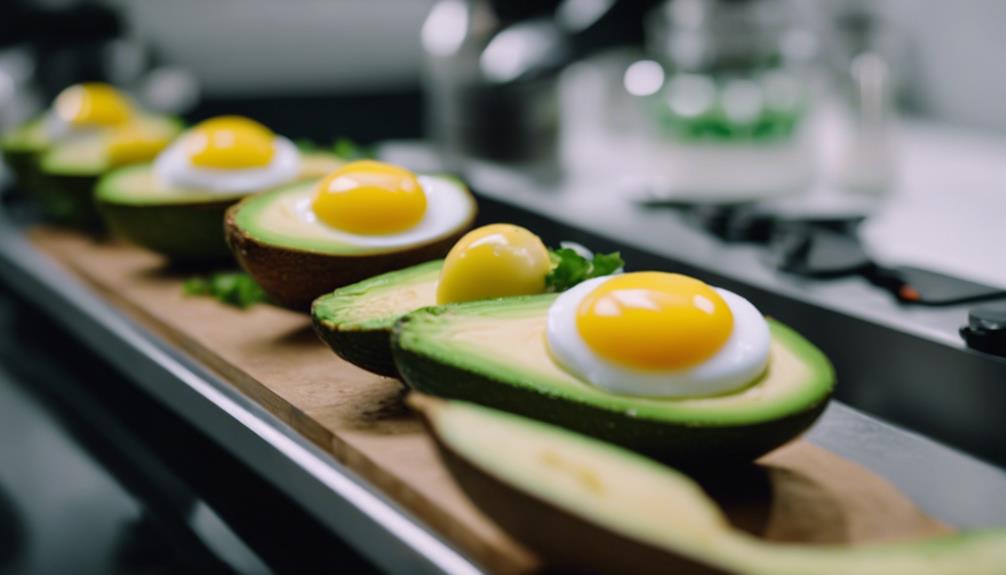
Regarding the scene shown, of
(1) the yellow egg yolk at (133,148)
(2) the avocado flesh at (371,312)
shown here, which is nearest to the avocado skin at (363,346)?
(2) the avocado flesh at (371,312)

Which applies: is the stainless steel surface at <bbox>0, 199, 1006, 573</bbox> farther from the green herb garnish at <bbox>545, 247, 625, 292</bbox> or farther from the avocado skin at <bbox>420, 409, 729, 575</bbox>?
the green herb garnish at <bbox>545, 247, 625, 292</bbox>

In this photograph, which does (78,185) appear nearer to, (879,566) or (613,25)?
(613,25)

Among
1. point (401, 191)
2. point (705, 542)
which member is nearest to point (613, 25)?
point (401, 191)

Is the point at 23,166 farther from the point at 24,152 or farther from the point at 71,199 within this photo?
the point at 71,199

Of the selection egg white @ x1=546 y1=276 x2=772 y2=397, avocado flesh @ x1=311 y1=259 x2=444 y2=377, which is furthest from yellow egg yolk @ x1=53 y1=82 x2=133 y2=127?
egg white @ x1=546 y1=276 x2=772 y2=397

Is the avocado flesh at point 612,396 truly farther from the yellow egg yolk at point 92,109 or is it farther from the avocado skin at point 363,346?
the yellow egg yolk at point 92,109
